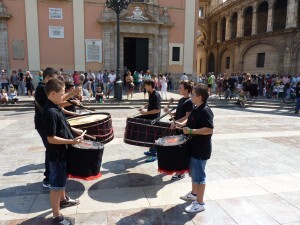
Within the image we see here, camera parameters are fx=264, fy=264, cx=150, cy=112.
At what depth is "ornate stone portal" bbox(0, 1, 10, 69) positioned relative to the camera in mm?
18172

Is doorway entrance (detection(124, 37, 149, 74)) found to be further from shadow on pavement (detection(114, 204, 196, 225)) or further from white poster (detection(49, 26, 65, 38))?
shadow on pavement (detection(114, 204, 196, 225))

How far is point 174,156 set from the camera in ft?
11.9

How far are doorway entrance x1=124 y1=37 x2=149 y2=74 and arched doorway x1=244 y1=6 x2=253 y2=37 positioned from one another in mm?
18022

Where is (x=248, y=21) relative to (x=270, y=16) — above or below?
above

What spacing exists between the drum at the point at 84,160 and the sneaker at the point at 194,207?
1327 millimetres

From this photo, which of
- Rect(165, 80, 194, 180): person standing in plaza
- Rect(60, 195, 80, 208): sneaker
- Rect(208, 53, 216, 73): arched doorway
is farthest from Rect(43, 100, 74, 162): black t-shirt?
Rect(208, 53, 216, 73): arched doorway

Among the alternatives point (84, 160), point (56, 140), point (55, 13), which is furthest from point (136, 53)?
point (56, 140)

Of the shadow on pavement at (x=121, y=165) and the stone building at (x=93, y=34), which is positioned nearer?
the shadow on pavement at (x=121, y=165)

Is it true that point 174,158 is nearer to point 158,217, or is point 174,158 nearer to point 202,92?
point 158,217

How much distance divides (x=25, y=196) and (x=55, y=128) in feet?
5.53

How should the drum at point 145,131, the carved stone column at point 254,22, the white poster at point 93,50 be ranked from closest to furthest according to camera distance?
the drum at point 145,131 < the white poster at point 93,50 < the carved stone column at point 254,22

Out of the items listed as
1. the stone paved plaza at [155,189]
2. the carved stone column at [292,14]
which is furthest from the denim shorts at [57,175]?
the carved stone column at [292,14]

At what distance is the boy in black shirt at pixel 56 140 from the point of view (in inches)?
118

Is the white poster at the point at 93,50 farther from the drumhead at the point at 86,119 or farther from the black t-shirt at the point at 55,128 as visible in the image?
the black t-shirt at the point at 55,128
